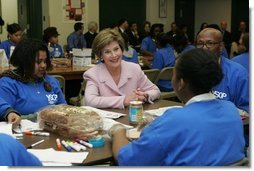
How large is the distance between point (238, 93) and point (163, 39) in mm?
3066

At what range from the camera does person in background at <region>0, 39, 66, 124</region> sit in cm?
259

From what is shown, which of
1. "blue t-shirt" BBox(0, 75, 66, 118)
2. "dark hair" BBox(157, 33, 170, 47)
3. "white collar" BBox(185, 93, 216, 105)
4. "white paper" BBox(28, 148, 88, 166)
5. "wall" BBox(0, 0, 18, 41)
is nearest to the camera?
"white collar" BBox(185, 93, 216, 105)

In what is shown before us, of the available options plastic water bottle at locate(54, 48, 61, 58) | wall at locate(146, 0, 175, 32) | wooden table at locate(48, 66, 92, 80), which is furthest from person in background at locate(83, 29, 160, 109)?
wall at locate(146, 0, 175, 32)

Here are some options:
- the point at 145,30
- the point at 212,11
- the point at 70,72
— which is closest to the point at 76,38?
the point at 145,30

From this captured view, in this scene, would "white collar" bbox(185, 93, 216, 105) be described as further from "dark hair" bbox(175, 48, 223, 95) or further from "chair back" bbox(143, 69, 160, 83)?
"chair back" bbox(143, 69, 160, 83)

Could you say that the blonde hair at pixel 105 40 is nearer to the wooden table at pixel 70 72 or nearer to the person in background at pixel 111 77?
the person in background at pixel 111 77

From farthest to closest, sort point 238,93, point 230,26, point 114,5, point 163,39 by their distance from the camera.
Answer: point 230,26 < point 114,5 < point 163,39 < point 238,93

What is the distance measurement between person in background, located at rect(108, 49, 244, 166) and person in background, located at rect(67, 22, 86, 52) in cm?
733

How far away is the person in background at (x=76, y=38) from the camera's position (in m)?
8.84

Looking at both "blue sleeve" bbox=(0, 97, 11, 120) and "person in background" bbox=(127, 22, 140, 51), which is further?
"person in background" bbox=(127, 22, 140, 51)

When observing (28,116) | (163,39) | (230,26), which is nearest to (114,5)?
(230,26)

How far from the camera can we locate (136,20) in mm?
10695

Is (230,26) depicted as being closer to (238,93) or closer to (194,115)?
(238,93)

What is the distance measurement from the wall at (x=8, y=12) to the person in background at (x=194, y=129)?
7238mm
